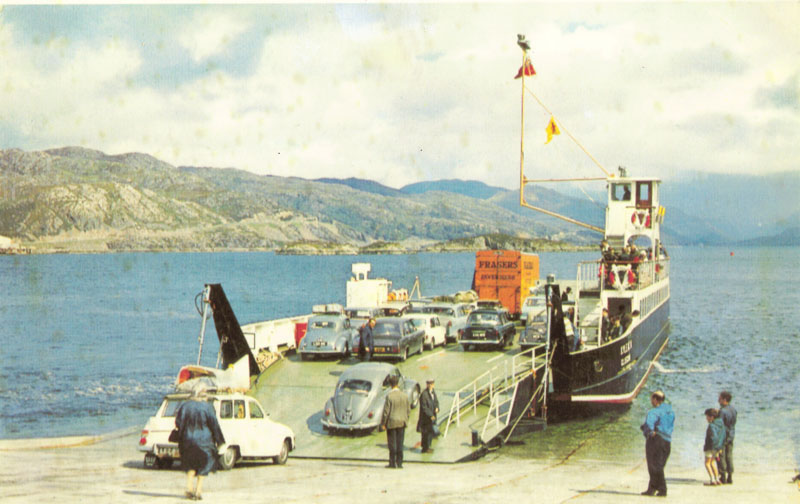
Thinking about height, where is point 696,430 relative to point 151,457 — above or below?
below

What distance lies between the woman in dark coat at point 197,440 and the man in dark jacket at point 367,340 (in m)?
11.3

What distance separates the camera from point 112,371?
47.0m

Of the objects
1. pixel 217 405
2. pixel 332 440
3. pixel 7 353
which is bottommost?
pixel 7 353

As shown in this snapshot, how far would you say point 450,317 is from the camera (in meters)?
Result: 30.8

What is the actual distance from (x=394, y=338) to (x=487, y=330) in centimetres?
474

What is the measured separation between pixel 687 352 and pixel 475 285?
1782 cm

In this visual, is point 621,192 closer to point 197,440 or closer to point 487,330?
point 487,330

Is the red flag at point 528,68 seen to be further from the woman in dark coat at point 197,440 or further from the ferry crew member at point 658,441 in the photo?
the woman in dark coat at point 197,440

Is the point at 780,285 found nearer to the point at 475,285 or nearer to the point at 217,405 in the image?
the point at 475,285

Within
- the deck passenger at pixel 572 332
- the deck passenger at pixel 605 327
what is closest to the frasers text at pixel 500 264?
the deck passenger at pixel 572 332

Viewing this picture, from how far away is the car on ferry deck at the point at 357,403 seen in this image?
17.1 m

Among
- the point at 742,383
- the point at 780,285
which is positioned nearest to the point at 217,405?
the point at 742,383

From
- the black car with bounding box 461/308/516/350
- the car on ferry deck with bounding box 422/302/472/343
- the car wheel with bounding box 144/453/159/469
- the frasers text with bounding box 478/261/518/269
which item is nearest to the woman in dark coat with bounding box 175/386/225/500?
the car wheel with bounding box 144/453/159/469

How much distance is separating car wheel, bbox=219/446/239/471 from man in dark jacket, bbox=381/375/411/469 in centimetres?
303
